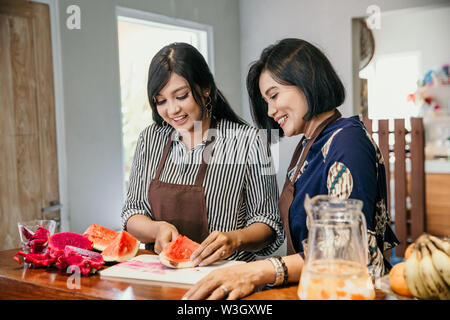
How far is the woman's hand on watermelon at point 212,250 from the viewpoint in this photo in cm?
145

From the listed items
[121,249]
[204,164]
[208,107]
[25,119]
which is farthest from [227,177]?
[25,119]

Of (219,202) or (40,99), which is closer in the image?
(219,202)

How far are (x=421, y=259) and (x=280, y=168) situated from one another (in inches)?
169

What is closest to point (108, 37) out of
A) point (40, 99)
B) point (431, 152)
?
point (40, 99)

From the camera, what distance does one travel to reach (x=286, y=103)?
1.67 metres

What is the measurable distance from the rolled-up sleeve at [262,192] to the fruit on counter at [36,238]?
31.9 inches

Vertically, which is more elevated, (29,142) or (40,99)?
(40,99)

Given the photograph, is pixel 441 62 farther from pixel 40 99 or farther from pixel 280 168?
pixel 40 99

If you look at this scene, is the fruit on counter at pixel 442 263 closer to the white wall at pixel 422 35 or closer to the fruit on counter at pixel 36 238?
the fruit on counter at pixel 36 238

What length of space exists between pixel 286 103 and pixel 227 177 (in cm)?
49

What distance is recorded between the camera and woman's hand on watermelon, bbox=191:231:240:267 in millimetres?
1454

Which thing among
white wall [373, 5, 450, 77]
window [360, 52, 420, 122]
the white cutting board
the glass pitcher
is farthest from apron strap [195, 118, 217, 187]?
white wall [373, 5, 450, 77]

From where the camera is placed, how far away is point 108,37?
376 centimetres
